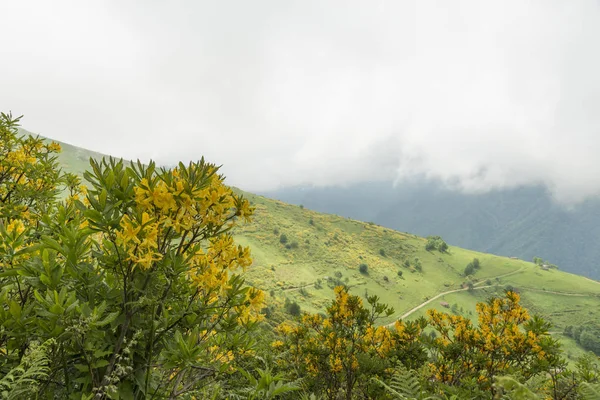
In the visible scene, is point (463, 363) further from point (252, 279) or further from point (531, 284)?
point (531, 284)

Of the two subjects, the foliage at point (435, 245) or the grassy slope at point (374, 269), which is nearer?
the grassy slope at point (374, 269)

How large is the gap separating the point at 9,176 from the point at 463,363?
10.2 metres

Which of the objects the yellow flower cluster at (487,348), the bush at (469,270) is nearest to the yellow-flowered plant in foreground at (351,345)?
the yellow flower cluster at (487,348)

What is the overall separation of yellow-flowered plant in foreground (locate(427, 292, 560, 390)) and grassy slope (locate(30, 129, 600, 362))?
42790mm

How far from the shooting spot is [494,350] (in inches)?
264

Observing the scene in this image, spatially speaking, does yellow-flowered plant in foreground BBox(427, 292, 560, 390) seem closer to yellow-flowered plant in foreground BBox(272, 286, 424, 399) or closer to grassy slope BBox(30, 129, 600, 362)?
yellow-flowered plant in foreground BBox(272, 286, 424, 399)

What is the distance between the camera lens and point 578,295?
267 ft

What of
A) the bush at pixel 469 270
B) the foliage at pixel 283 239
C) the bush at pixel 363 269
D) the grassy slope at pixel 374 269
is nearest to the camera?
the grassy slope at pixel 374 269

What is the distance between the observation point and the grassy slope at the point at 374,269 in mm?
59469

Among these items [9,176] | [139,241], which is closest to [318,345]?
[139,241]

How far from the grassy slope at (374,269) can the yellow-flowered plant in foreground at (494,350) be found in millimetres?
42790

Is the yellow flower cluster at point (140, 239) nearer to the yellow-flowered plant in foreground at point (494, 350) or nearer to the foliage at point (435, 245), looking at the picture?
the yellow-flowered plant in foreground at point (494, 350)

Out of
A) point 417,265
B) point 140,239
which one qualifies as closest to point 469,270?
point 417,265

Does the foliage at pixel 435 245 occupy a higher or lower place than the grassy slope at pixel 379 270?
higher
